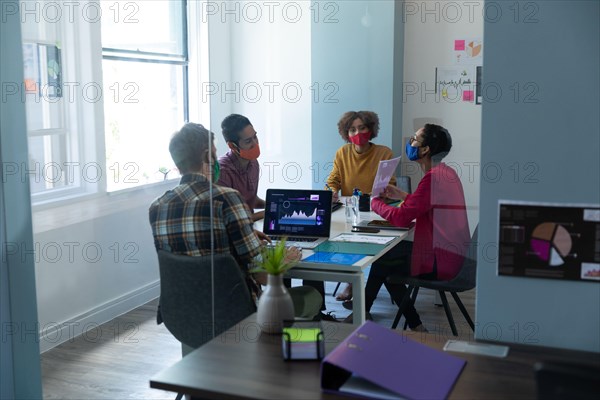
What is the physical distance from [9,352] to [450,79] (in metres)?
2.31

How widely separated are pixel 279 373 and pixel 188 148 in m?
1.38

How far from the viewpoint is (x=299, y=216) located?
3420 mm

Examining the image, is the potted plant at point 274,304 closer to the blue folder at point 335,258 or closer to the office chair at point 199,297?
the office chair at point 199,297

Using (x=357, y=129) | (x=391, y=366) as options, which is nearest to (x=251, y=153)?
(x=357, y=129)

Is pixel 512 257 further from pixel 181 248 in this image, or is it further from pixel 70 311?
pixel 70 311

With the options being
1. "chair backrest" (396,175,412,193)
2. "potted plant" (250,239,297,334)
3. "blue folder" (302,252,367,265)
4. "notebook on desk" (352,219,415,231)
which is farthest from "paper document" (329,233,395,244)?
"potted plant" (250,239,297,334)

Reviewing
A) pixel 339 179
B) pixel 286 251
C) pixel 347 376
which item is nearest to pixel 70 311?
pixel 286 251

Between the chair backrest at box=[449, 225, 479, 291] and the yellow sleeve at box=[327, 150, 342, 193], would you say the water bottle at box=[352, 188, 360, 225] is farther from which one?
the chair backrest at box=[449, 225, 479, 291]

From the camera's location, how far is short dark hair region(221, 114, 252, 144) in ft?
9.62

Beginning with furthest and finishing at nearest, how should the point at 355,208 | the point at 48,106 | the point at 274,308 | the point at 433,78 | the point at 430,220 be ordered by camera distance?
the point at 355,208, the point at 48,106, the point at 430,220, the point at 433,78, the point at 274,308

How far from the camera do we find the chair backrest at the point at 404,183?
272 centimetres

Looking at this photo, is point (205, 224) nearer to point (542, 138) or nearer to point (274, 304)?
point (274, 304)

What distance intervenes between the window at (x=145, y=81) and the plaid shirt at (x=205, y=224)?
170 millimetres

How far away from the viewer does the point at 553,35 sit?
1887mm
